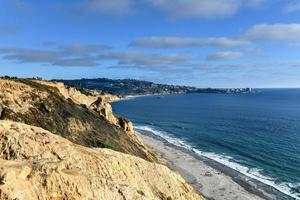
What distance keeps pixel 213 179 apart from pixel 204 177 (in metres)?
1.69

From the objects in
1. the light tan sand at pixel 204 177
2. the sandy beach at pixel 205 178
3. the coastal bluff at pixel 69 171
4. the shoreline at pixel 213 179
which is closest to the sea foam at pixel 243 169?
the shoreline at pixel 213 179

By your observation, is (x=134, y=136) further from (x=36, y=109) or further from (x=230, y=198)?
(x=230, y=198)

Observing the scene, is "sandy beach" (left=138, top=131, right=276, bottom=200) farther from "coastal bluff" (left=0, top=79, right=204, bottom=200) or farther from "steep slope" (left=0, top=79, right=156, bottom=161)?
"coastal bluff" (left=0, top=79, right=204, bottom=200)

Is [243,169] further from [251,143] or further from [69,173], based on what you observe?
[69,173]

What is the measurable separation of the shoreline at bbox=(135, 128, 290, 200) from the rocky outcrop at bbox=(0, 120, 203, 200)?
75.8 feet

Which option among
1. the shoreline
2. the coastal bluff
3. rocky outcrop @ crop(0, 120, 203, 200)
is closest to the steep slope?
the coastal bluff

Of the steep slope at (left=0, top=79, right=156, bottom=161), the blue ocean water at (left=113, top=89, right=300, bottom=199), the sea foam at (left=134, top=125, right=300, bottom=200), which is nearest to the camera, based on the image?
the sea foam at (left=134, top=125, right=300, bottom=200)

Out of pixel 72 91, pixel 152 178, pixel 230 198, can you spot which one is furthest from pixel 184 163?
pixel 72 91

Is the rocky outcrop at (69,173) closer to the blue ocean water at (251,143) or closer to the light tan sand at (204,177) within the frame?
the light tan sand at (204,177)

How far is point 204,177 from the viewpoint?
6669 centimetres

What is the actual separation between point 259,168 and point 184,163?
515 inches

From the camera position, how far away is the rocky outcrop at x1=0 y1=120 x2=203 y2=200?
2114 cm

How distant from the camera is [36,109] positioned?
6500cm

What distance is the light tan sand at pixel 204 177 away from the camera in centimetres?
5831
